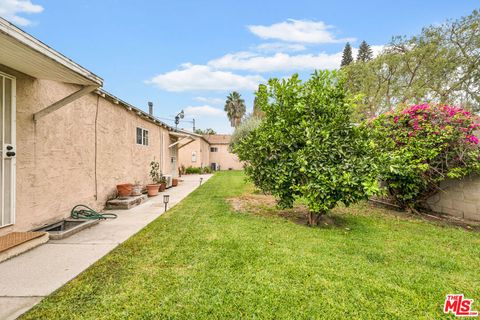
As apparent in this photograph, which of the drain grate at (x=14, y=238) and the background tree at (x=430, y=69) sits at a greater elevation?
the background tree at (x=430, y=69)

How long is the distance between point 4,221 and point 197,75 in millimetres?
30563

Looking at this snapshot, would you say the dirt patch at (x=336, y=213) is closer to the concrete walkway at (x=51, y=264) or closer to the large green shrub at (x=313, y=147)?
the large green shrub at (x=313, y=147)

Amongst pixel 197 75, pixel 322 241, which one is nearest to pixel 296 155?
pixel 322 241

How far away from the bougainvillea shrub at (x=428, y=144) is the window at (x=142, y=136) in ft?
27.5

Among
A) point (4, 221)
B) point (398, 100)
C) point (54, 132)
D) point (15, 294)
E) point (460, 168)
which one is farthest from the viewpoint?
point (398, 100)

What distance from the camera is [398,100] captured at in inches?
827

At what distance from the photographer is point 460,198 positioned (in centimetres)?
627

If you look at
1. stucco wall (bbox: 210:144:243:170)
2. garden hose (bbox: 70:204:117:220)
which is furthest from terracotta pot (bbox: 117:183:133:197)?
stucco wall (bbox: 210:144:243:170)

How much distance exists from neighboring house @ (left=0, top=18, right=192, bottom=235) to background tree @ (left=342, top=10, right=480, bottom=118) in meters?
Answer: 17.2

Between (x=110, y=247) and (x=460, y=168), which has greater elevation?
(x=460, y=168)

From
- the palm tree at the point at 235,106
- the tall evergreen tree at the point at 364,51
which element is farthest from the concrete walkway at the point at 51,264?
the palm tree at the point at 235,106

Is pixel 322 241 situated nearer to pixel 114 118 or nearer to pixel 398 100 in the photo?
pixel 114 118

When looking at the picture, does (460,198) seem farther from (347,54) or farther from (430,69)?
(347,54)

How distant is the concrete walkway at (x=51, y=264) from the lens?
247 centimetres
